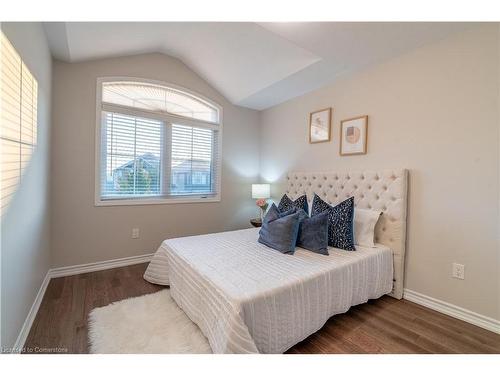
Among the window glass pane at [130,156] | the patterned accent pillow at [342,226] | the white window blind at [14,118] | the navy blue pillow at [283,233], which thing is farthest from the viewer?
the window glass pane at [130,156]

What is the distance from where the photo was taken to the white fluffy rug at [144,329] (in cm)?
153

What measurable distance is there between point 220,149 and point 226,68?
1217 millimetres

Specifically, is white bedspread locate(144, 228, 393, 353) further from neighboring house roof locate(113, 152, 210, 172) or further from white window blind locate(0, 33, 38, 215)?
neighboring house roof locate(113, 152, 210, 172)

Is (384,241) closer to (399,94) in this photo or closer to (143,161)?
(399,94)

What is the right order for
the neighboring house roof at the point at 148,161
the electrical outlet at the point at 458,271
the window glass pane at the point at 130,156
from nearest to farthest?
the electrical outlet at the point at 458,271, the window glass pane at the point at 130,156, the neighboring house roof at the point at 148,161

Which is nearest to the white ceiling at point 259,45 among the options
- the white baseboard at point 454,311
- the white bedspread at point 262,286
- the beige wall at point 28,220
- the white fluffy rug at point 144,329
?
the beige wall at point 28,220

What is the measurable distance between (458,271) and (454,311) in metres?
0.35

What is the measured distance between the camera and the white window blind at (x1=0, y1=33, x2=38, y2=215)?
4.07 feet

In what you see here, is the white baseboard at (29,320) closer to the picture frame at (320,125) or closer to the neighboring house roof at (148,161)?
the neighboring house roof at (148,161)

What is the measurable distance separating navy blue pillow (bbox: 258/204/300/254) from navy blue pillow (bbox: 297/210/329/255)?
10cm

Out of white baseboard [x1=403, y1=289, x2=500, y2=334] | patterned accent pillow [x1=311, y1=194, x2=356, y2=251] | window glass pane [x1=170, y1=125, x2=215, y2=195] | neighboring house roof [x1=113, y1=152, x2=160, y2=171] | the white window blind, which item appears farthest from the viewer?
window glass pane [x1=170, y1=125, x2=215, y2=195]

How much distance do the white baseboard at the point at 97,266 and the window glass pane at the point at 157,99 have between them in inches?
80.6

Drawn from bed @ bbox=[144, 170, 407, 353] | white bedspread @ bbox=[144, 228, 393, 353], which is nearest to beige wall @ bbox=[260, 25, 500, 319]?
bed @ bbox=[144, 170, 407, 353]
